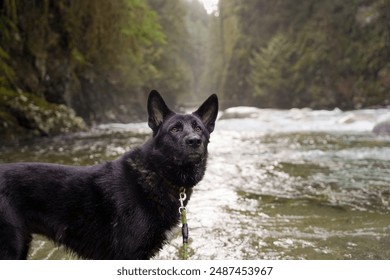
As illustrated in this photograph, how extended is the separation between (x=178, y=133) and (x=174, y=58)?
4197cm

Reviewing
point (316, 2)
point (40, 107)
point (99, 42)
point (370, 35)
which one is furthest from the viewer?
point (316, 2)

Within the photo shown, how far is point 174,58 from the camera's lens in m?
44.0

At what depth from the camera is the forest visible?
600 inches

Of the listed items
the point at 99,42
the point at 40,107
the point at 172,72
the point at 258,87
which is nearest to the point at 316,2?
the point at 258,87

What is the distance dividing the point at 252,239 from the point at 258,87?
38.3 m

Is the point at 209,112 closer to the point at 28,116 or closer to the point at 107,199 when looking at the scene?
the point at 107,199

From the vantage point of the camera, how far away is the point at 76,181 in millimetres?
2961

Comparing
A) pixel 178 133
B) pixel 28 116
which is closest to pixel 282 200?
pixel 178 133

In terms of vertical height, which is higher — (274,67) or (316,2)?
(316,2)

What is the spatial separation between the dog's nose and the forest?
11.7 meters

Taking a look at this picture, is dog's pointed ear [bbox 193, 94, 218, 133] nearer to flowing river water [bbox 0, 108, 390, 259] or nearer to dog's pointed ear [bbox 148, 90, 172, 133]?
dog's pointed ear [bbox 148, 90, 172, 133]

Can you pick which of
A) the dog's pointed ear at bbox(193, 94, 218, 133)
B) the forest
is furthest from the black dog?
the forest
